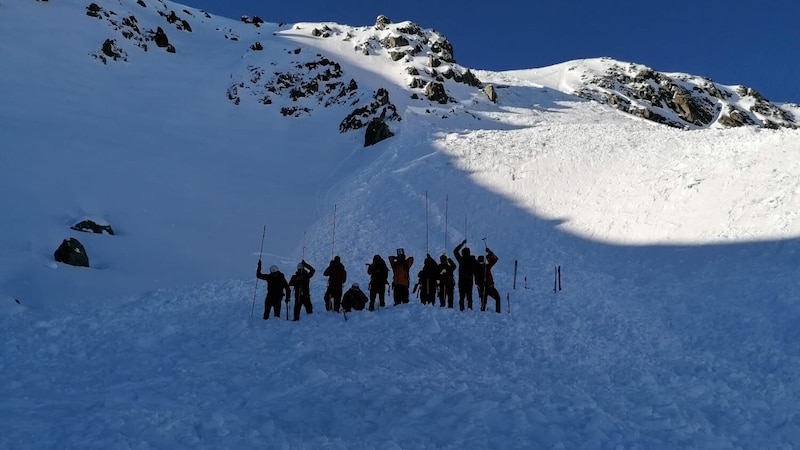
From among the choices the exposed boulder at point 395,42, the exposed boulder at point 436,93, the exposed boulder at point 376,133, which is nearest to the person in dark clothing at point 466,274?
the exposed boulder at point 376,133

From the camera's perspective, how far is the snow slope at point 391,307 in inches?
291

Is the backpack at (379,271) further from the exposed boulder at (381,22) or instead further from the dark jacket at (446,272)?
the exposed boulder at (381,22)

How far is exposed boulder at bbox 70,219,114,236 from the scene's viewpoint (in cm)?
2021

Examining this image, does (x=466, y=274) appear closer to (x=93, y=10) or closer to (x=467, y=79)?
(x=467, y=79)

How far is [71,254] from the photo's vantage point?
1717 centimetres

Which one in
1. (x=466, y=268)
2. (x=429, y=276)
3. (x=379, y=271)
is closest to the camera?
(x=379, y=271)

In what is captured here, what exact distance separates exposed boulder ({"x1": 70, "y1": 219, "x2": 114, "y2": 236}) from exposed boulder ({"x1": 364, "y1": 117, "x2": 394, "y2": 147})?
862 inches

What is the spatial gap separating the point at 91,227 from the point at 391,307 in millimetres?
13606

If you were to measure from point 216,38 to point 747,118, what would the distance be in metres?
87.6

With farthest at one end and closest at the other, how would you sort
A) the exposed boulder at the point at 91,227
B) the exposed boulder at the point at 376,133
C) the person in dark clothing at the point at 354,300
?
the exposed boulder at the point at 376,133 < the exposed boulder at the point at 91,227 < the person in dark clothing at the point at 354,300

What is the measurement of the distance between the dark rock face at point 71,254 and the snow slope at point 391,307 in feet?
1.44

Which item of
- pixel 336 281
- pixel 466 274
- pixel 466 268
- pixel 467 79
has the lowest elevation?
pixel 336 281

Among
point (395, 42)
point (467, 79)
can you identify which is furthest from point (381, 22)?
point (467, 79)

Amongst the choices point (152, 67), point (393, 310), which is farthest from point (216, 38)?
point (393, 310)
